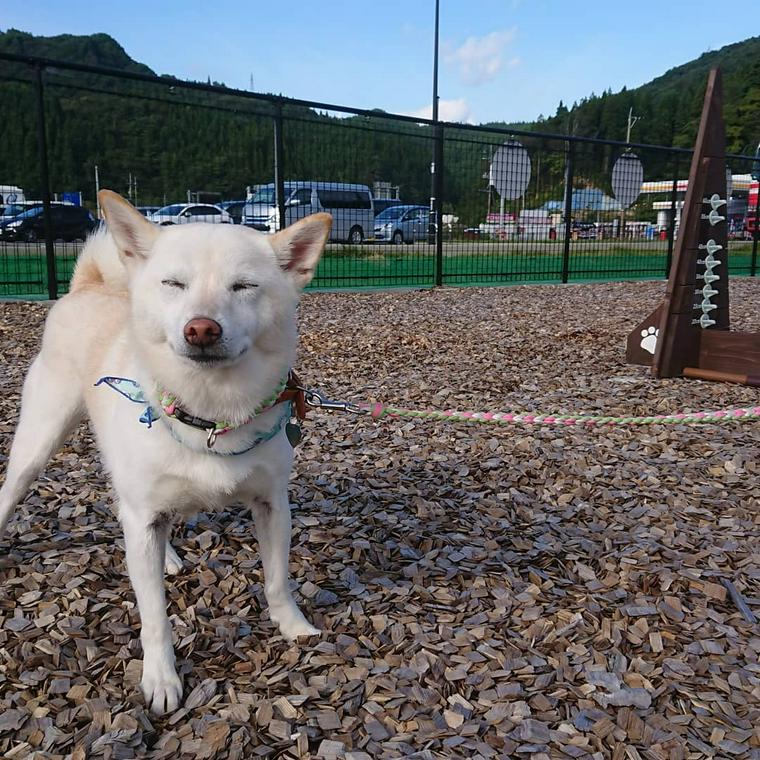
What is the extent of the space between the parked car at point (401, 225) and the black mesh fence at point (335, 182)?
1.3 inches

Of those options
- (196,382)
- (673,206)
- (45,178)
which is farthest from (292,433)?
(673,206)

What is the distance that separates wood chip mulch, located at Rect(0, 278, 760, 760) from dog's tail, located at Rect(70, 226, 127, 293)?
99 cm

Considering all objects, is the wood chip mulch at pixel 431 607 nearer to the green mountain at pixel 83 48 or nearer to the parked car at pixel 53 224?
the parked car at pixel 53 224

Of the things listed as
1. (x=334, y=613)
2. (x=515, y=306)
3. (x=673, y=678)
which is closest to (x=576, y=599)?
(x=673, y=678)

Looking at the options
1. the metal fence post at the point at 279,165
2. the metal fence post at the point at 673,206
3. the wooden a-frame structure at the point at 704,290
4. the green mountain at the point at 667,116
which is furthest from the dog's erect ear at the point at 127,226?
the green mountain at the point at 667,116

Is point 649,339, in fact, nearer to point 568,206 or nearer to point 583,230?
point 568,206

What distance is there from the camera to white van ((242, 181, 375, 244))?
10.4 m

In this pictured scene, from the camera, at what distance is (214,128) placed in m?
9.80

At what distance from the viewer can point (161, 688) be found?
1798mm

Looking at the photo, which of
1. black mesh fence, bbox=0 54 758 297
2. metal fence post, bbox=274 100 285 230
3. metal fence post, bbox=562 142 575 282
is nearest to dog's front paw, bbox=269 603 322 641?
black mesh fence, bbox=0 54 758 297

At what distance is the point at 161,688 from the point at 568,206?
12764 millimetres

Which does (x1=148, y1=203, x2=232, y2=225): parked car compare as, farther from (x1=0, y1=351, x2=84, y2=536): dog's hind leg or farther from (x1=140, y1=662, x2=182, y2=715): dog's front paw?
(x1=140, y1=662, x2=182, y2=715): dog's front paw

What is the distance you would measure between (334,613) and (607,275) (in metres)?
14.0

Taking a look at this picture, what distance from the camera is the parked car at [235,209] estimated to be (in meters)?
11.2
